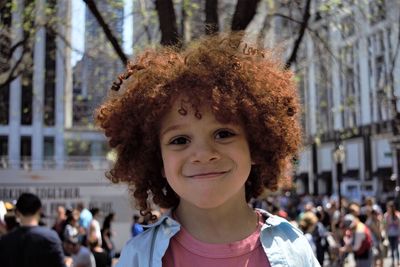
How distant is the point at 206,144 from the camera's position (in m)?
1.85

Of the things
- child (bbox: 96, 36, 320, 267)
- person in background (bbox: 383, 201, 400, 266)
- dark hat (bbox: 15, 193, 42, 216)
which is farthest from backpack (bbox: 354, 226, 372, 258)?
child (bbox: 96, 36, 320, 267)

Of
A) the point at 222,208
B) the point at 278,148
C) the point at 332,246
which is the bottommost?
the point at 332,246

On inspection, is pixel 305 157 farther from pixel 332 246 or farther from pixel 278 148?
pixel 278 148

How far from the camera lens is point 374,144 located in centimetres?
4712

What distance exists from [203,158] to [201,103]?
0.63 feet

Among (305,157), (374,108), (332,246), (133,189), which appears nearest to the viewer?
(133,189)

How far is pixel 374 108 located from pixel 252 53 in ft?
151

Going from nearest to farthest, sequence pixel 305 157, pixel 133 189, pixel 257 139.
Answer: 1. pixel 257 139
2. pixel 133 189
3. pixel 305 157

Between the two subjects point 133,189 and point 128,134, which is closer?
point 128,134

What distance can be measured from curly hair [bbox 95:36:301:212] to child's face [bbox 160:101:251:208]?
0.15 feet

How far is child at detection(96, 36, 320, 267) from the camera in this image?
1.84 meters

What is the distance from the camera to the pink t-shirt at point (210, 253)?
1.79 meters

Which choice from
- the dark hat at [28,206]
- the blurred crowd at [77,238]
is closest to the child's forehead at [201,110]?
the blurred crowd at [77,238]

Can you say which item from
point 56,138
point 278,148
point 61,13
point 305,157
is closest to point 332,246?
point 61,13
